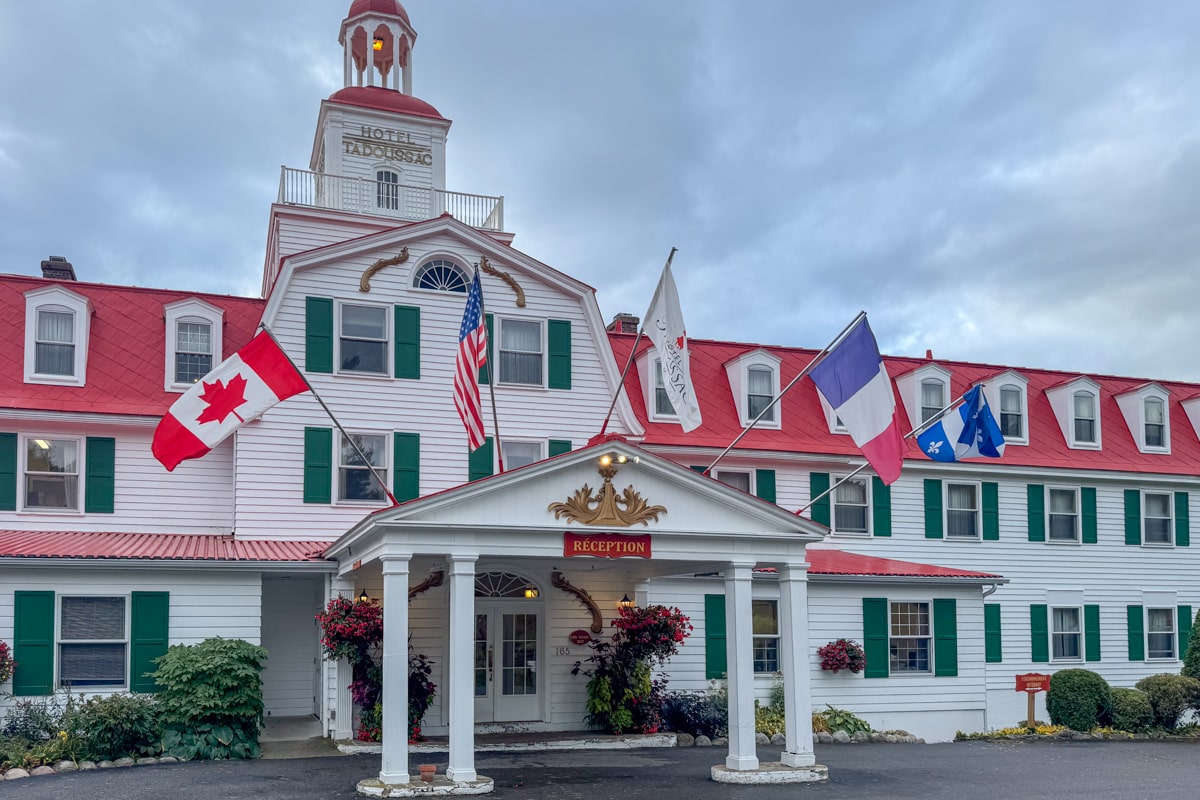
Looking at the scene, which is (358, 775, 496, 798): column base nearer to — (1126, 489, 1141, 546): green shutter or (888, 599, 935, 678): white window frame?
(888, 599, 935, 678): white window frame

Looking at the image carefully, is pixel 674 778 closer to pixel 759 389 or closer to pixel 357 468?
pixel 357 468

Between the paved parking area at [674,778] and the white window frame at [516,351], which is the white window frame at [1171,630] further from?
the white window frame at [516,351]

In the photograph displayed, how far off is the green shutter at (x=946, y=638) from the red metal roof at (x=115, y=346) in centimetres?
1433

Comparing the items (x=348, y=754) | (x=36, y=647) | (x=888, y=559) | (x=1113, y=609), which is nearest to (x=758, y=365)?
(x=888, y=559)

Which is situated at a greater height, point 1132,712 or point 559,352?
point 559,352

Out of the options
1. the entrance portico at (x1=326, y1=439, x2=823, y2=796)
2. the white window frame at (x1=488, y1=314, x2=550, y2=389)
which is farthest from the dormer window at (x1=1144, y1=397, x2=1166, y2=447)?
the entrance portico at (x1=326, y1=439, x2=823, y2=796)

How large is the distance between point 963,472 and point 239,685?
1624 centimetres

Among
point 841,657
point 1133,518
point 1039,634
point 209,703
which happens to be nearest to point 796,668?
point 841,657

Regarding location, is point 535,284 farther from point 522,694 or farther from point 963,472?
point 963,472

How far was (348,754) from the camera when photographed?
18.3m

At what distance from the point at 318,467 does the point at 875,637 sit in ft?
35.9

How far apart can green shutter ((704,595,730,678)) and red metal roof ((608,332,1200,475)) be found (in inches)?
129

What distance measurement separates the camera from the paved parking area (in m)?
15.0

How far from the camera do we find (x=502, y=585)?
832 inches
